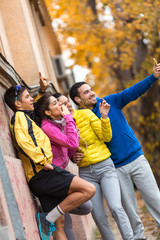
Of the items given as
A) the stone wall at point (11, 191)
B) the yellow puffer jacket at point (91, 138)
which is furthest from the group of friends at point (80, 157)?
the stone wall at point (11, 191)

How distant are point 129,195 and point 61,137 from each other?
1.26 metres

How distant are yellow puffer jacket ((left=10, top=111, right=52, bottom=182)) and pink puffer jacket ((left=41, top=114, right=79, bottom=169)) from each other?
0.22 metres

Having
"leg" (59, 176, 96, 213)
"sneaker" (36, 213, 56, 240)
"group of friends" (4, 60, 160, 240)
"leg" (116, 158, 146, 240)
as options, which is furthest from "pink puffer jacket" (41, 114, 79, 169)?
"leg" (116, 158, 146, 240)

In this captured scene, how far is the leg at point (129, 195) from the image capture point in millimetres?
5078

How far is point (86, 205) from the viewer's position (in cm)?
462

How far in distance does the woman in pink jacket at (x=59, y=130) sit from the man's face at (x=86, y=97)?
1.66 ft

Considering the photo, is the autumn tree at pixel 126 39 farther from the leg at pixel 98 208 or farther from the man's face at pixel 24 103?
the man's face at pixel 24 103

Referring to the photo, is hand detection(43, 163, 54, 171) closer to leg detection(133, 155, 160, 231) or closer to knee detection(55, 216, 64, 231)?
knee detection(55, 216, 64, 231)

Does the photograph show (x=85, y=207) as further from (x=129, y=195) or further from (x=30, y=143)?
(x=30, y=143)

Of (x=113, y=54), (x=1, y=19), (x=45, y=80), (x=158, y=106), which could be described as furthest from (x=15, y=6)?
(x=113, y=54)

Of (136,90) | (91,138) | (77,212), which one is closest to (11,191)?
(77,212)

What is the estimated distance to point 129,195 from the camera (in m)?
5.15

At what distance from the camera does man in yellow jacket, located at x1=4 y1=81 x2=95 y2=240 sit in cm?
412

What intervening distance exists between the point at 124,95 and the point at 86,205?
1429 mm
